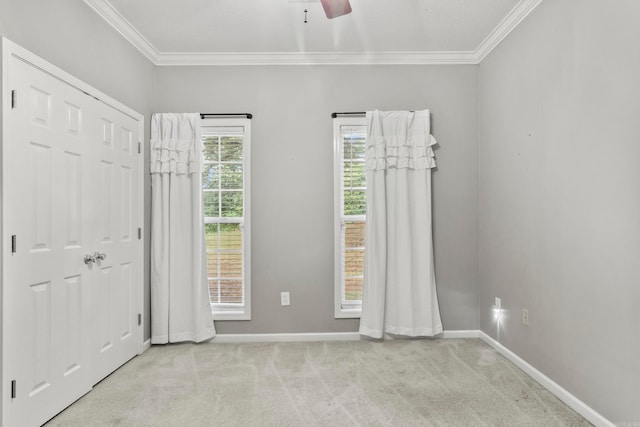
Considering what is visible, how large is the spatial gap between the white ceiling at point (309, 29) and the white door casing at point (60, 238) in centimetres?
77

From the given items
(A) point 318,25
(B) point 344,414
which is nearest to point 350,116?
(A) point 318,25

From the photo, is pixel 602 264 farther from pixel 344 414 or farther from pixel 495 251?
pixel 344 414

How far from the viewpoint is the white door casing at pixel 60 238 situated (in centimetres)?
188

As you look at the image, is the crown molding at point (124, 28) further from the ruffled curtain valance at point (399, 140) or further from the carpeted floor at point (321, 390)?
the carpeted floor at point (321, 390)

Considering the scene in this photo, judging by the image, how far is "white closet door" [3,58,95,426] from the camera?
73.9 inches

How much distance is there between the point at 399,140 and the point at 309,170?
898 mm

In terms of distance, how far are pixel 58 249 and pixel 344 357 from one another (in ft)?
7.31

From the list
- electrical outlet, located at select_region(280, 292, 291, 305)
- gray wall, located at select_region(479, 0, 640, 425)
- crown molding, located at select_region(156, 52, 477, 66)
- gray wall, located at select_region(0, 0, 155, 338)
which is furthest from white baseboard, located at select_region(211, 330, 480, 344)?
crown molding, located at select_region(156, 52, 477, 66)

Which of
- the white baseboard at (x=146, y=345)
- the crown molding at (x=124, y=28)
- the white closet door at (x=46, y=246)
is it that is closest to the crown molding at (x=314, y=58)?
the crown molding at (x=124, y=28)

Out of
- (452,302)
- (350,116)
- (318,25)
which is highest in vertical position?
(318,25)

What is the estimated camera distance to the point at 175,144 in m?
3.30

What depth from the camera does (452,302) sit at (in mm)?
3484

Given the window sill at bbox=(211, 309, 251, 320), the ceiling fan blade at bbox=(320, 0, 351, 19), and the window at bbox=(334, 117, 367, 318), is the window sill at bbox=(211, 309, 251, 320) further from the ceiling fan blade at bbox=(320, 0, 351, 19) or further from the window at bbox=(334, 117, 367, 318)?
the ceiling fan blade at bbox=(320, 0, 351, 19)

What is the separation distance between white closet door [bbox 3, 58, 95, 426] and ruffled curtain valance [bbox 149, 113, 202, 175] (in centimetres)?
83
